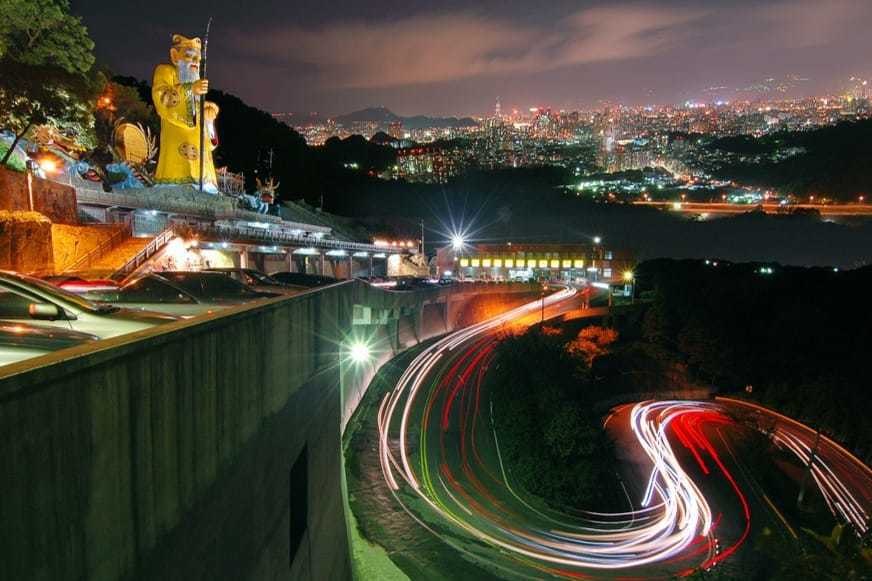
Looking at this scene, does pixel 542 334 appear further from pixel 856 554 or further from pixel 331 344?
pixel 331 344

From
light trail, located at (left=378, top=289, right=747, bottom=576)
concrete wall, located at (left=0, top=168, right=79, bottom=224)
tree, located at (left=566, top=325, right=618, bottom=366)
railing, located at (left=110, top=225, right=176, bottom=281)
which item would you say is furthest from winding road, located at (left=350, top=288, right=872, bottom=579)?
concrete wall, located at (left=0, top=168, right=79, bottom=224)

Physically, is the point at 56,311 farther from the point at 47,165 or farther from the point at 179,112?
the point at 179,112

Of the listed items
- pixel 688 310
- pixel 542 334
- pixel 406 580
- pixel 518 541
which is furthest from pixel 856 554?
pixel 688 310

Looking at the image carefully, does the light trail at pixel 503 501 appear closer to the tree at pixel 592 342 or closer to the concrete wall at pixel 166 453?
the concrete wall at pixel 166 453

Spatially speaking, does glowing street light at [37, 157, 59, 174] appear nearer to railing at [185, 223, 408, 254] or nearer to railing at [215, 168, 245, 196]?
railing at [185, 223, 408, 254]

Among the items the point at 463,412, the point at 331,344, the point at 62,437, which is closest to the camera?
the point at 62,437

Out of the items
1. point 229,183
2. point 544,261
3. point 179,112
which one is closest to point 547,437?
point 179,112

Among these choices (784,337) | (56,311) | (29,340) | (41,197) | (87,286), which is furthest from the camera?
(784,337)
